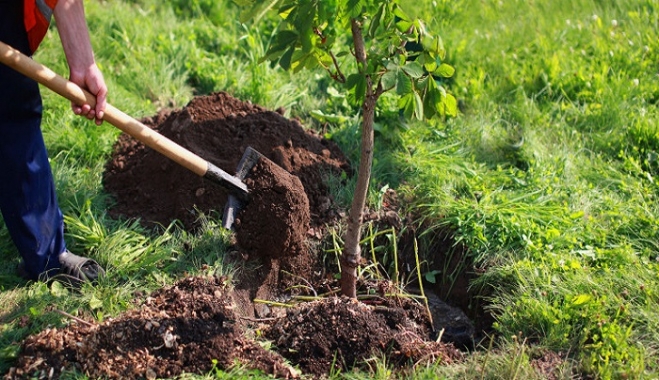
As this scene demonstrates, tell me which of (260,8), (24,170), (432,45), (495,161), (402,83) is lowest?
(495,161)

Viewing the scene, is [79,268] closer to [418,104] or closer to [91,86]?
[91,86]

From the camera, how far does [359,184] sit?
147 inches

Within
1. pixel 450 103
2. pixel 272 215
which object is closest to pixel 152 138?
pixel 272 215

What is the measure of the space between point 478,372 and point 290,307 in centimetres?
102

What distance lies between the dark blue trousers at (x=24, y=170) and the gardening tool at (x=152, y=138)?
176mm

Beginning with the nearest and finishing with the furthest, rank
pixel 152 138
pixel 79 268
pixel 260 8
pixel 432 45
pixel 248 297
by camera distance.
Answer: pixel 260 8, pixel 432 45, pixel 152 138, pixel 79 268, pixel 248 297

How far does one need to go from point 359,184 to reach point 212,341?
0.99 m

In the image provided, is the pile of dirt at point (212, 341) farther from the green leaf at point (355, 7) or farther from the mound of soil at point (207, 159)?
the green leaf at point (355, 7)

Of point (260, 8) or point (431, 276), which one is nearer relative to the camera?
point (260, 8)

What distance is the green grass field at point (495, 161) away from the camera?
146 inches

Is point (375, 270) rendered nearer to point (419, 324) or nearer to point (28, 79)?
point (419, 324)

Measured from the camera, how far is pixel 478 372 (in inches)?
137

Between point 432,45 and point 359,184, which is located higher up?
point 432,45

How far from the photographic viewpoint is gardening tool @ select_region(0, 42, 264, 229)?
3338mm
